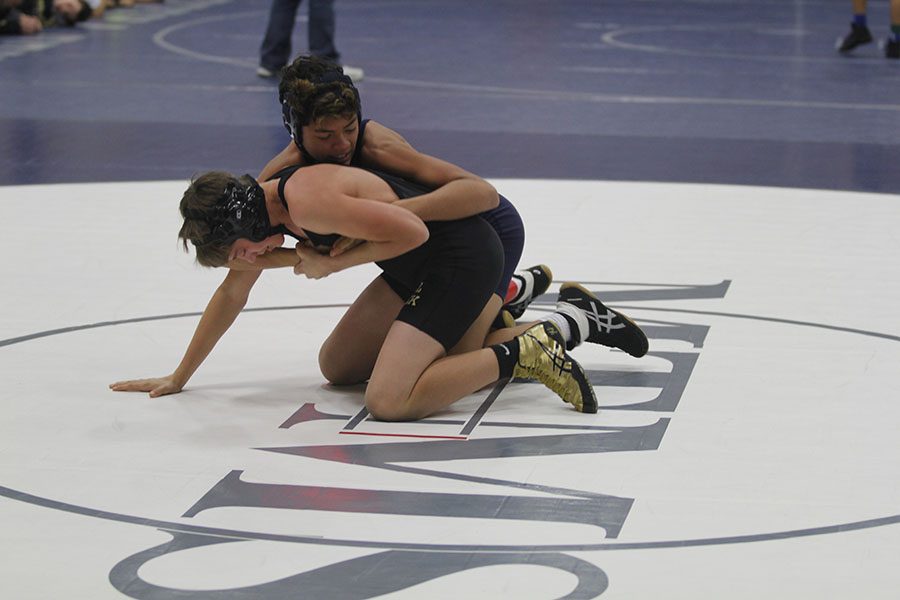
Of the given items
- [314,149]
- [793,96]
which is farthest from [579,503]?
[793,96]

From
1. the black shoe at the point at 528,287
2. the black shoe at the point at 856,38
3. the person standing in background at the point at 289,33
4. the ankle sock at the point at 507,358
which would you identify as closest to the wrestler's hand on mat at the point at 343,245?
the ankle sock at the point at 507,358

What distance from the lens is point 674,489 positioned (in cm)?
294

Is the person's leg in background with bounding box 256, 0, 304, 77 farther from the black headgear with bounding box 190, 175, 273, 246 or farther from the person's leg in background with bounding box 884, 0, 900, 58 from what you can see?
the black headgear with bounding box 190, 175, 273, 246

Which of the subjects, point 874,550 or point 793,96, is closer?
point 874,550

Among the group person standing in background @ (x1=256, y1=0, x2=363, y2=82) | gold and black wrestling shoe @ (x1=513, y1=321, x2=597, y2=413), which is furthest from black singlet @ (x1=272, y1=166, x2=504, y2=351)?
person standing in background @ (x1=256, y1=0, x2=363, y2=82)

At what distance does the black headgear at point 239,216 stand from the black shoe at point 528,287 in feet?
3.14

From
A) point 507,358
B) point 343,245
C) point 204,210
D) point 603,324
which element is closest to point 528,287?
point 603,324

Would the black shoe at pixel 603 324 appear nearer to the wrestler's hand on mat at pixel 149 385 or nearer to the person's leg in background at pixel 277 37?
the wrestler's hand on mat at pixel 149 385

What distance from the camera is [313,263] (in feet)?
11.0

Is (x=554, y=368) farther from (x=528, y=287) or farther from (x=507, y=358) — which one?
(x=528, y=287)

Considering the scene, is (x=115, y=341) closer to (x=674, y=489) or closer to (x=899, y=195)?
(x=674, y=489)

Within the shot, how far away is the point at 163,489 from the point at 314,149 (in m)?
0.89

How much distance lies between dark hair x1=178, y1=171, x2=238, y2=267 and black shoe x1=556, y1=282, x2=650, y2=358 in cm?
97

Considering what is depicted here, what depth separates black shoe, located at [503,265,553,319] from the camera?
4.10 meters
